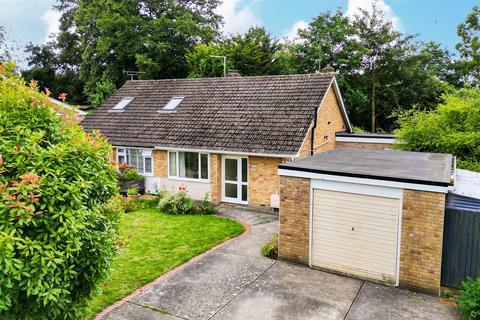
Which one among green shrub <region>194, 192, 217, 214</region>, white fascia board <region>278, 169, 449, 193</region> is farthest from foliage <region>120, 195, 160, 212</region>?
white fascia board <region>278, 169, 449, 193</region>

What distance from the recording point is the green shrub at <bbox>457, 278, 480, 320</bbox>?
670 cm

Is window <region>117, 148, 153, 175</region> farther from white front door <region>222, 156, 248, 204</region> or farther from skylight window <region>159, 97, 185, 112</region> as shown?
white front door <region>222, 156, 248, 204</region>

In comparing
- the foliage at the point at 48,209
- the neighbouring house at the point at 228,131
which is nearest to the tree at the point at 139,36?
the neighbouring house at the point at 228,131

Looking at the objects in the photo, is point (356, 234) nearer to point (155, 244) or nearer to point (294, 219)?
point (294, 219)

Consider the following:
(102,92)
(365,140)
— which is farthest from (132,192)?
(102,92)

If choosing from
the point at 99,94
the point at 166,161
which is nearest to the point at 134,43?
the point at 99,94

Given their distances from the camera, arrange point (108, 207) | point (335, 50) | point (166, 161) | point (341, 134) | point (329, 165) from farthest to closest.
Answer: point (335, 50)
point (341, 134)
point (166, 161)
point (329, 165)
point (108, 207)

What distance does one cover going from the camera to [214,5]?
133ft

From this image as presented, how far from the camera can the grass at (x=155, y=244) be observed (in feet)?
27.4

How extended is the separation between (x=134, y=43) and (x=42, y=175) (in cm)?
3249

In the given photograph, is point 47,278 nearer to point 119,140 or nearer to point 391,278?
point 391,278

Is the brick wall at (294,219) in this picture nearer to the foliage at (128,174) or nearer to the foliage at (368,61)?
the foliage at (128,174)

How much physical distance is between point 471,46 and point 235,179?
30319mm

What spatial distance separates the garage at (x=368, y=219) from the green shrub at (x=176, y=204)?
5779 mm
